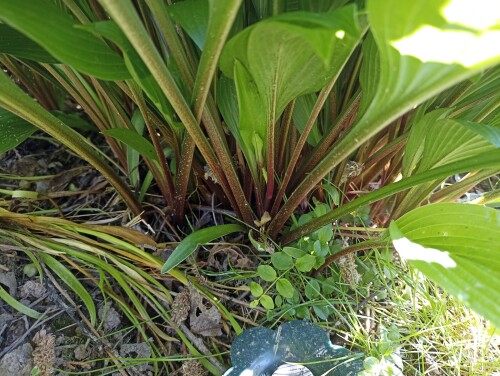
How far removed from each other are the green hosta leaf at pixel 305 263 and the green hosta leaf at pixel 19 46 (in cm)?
46

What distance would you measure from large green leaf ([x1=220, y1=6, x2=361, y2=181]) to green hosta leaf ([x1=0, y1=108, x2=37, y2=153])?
37 cm

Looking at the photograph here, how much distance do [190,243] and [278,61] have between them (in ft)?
0.99

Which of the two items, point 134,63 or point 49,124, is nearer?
point 134,63

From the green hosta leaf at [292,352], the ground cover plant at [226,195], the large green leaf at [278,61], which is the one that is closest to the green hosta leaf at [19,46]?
the ground cover plant at [226,195]

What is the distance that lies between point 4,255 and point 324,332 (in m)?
0.55

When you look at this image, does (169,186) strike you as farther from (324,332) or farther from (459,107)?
(459,107)

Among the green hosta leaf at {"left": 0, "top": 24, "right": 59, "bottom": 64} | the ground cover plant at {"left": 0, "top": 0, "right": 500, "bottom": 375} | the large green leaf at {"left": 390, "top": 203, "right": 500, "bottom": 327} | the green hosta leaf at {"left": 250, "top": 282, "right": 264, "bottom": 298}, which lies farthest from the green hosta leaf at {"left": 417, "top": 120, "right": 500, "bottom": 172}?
the green hosta leaf at {"left": 0, "top": 24, "right": 59, "bottom": 64}

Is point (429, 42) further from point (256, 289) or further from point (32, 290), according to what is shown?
point (32, 290)

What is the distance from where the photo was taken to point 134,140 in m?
0.76

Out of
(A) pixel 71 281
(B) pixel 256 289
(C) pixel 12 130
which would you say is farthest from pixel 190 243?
(C) pixel 12 130

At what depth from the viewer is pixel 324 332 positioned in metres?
0.76

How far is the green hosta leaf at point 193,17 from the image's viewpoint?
60 cm

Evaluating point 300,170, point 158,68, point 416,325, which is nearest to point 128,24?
point 158,68

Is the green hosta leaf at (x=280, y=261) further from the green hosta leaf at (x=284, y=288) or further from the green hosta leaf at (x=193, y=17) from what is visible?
the green hosta leaf at (x=193, y=17)
